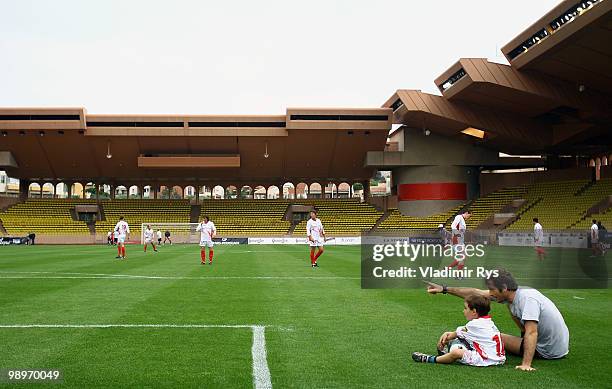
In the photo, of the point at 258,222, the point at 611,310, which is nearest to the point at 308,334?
the point at 611,310

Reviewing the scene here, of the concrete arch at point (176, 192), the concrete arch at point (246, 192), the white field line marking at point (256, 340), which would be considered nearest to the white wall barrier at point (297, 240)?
the concrete arch at point (246, 192)

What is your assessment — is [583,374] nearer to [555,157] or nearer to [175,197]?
[555,157]

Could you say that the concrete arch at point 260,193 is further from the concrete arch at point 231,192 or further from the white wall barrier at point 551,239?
the white wall barrier at point 551,239

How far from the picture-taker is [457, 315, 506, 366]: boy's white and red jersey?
658 cm

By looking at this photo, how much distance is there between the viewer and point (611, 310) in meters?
11.0

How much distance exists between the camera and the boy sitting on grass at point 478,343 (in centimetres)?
659

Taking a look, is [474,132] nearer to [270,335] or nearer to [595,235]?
[595,235]

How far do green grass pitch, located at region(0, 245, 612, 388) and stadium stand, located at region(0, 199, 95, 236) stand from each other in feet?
146

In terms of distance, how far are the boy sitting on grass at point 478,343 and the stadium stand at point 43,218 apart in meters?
54.1

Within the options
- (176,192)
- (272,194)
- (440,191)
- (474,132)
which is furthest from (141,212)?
(474,132)

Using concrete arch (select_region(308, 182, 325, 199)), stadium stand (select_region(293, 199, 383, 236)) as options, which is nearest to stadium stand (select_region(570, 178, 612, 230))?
stadium stand (select_region(293, 199, 383, 236))

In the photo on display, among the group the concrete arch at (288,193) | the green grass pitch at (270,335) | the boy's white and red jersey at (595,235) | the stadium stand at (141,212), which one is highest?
the concrete arch at (288,193)

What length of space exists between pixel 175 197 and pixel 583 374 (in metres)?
66.9

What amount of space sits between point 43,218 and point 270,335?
5870 cm
